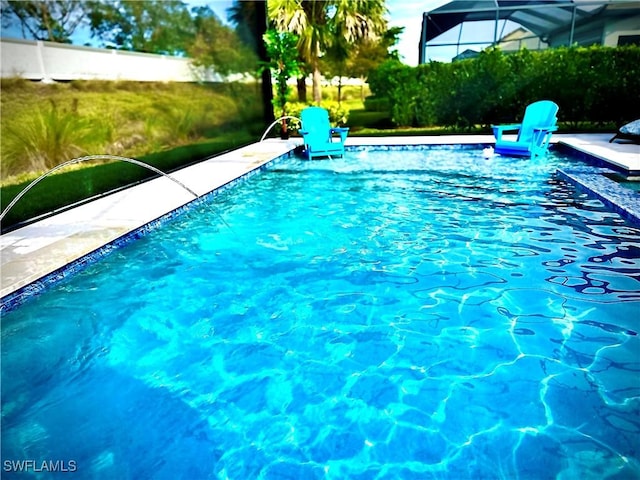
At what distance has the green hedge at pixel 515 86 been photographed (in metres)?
11.6

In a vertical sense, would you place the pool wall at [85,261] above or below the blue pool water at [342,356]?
above

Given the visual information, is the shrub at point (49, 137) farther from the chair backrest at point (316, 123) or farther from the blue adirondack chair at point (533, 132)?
the blue adirondack chair at point (533, 132)

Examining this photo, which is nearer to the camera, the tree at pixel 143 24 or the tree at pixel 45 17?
the tree at pixel 45 17

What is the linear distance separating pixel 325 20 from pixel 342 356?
44.6 feet

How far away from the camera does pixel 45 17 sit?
5812 millimetres

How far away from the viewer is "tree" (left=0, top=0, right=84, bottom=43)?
17.7 ft

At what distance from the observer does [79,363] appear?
3029 millimetres

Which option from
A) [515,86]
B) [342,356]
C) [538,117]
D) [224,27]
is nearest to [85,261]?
[342,356]

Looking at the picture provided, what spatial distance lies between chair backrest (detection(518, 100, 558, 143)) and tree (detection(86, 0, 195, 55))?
23.9 ft

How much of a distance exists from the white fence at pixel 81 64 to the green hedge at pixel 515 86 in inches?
281

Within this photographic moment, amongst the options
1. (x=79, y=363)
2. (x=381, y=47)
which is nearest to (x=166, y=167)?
(x=79, y=363)

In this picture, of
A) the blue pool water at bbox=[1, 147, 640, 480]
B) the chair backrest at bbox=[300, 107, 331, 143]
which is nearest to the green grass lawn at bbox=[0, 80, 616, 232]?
the blue pool water at bbox=[1, 147, 640, 480]

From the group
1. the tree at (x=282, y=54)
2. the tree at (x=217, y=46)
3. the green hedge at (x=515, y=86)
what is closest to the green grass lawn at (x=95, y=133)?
the tree at (x=217, y=46)

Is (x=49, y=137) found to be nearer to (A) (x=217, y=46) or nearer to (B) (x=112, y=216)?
(B) (x=112, y=216)
